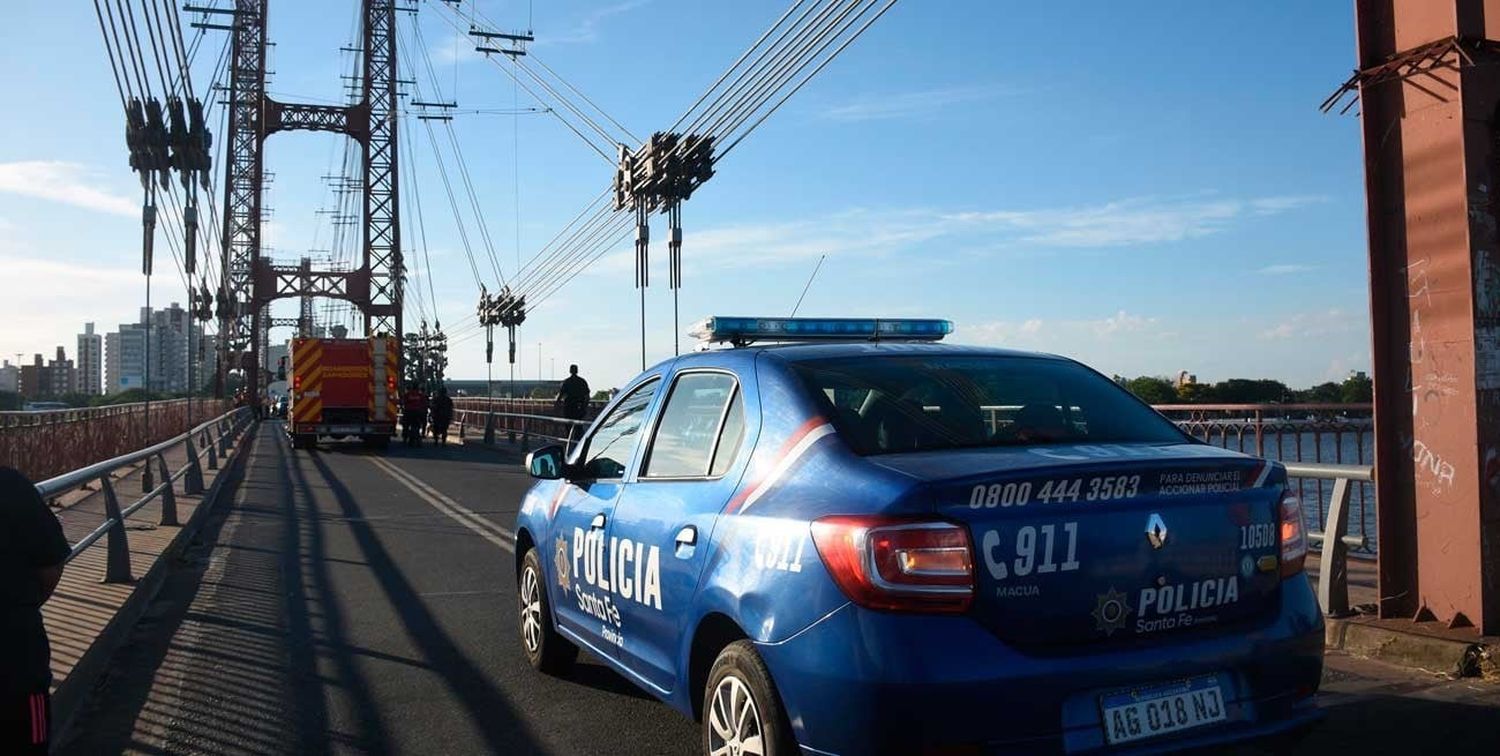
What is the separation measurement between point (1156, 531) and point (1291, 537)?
0.65 metres

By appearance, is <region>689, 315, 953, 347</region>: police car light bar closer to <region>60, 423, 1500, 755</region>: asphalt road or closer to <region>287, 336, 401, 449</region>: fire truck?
<region>60, 423, 1500, 755</region>: asphalt road

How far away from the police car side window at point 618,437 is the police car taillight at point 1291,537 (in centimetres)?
264

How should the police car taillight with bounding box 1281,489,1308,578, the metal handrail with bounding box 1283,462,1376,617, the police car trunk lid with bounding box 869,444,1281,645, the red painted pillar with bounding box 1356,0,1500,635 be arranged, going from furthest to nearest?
the metal handrail with bounding box 1283,462,1376,617 → the red painted pillar with bounding box 1356,0,1500,635 → the police car taillight with bounding box 1281,489,1308,578 → the police car trunk lid with bounding box 869,444,1281,645

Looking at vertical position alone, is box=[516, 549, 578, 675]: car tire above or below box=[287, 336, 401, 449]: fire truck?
below

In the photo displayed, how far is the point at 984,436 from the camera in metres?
4.09

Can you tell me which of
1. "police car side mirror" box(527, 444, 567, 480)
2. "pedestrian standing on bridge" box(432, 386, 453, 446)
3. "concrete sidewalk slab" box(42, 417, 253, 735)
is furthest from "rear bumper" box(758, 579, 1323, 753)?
"pedestrian standing on bridge" box(432, 386, 453, 446)

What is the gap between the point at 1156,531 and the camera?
3602mm

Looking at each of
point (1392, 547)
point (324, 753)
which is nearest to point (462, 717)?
point (324, 753)

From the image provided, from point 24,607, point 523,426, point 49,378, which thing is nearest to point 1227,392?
point 24,607

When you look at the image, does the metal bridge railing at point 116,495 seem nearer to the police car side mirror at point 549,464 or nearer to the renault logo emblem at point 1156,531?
the police car side mirror at point 549,464

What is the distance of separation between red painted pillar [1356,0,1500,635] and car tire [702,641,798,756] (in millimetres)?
4043

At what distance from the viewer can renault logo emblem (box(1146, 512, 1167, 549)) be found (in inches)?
141

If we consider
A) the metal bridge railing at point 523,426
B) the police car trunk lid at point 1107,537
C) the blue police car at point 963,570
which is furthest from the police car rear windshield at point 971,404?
the metal bridge railing at point 523,426

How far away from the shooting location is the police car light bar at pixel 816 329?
6273 millimetres
